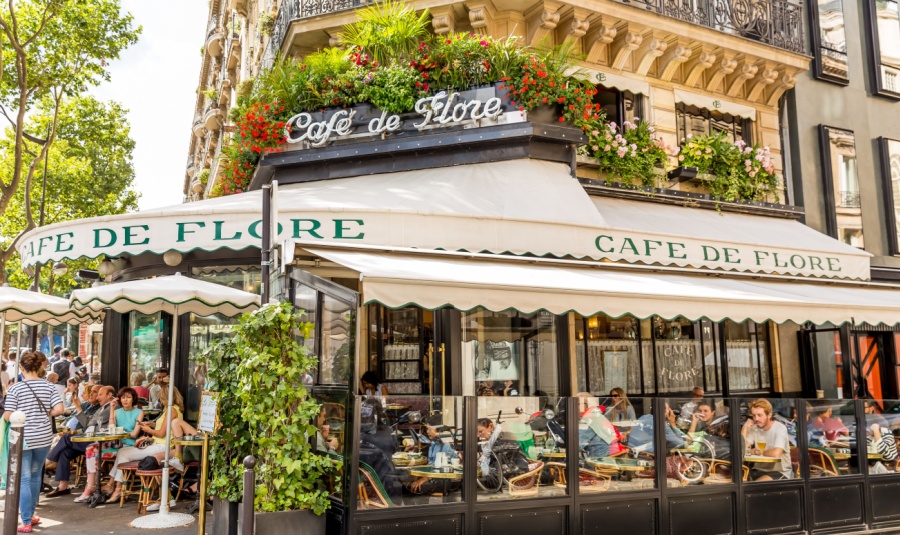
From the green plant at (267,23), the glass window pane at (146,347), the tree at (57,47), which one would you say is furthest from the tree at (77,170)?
the glass window pane at (146,347)

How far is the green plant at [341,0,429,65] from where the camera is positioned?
34.8 ft

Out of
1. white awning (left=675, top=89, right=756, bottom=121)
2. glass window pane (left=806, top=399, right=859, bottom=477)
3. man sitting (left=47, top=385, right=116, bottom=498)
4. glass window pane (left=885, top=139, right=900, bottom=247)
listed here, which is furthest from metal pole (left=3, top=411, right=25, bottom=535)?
glass window pane (left=885, top=139, right=900, bottom=247)

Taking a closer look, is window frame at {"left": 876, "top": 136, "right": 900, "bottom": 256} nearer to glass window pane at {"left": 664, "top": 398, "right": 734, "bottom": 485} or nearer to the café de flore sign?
the café de flore sign

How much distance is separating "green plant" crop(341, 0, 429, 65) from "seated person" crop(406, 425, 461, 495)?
6.46 m

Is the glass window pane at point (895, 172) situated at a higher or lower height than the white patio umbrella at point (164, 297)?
higher

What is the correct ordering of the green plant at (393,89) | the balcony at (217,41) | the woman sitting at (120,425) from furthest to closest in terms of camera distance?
the balcony at (217,41), the green plant at (393,89), the woman sitting at (120,425)

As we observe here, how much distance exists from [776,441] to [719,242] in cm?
377

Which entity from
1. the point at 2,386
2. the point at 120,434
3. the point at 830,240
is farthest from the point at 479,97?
the point at 2,386

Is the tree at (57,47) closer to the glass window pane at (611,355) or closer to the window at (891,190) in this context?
the glass window pane at (611,355)

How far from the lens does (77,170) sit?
26.9 m

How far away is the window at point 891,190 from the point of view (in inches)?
568

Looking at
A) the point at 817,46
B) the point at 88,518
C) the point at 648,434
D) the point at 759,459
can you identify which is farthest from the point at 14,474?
the point at 817,46

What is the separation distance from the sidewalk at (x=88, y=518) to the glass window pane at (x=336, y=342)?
2.10 m

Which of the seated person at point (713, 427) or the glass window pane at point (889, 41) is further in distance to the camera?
the glass window pane at point (889, 41)
